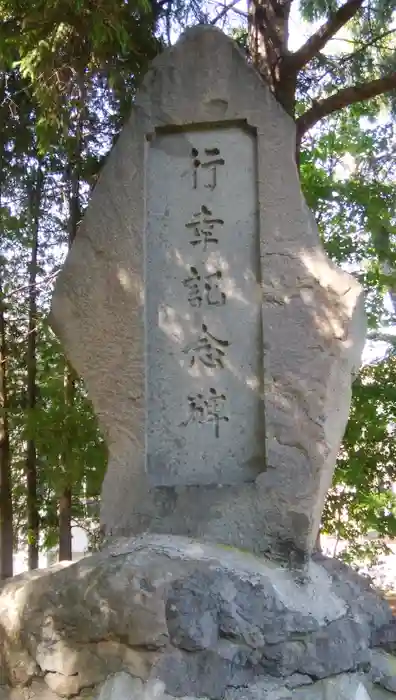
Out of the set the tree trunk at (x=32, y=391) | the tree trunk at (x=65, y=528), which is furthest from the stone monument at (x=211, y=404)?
the tree trunk at (x=32, y=391)

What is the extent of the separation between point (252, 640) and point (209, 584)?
22cm

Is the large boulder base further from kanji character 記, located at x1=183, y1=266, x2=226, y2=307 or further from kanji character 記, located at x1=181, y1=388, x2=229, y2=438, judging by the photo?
kanji character 記, located at x1=183, y1=266, x2=226, y2=307

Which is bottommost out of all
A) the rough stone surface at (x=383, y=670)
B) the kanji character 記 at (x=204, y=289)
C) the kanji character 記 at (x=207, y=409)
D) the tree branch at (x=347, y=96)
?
the rough stone surface at (x=383, y=670)

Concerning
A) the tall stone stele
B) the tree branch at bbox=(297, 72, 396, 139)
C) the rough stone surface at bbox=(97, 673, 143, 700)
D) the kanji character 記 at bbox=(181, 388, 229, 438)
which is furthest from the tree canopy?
the rough stone surface at bbox=(97, 673, 143, 700)

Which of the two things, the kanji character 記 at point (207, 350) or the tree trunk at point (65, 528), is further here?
the tree trunk at point (65, 528)

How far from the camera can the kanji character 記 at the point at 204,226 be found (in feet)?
9.94

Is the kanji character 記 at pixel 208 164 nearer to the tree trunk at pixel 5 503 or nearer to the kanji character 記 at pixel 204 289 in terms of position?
the kanji character 記 at pixel 204 289

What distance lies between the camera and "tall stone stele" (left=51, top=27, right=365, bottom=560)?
2729 millimetres

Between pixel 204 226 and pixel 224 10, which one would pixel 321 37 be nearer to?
pixel 224 10

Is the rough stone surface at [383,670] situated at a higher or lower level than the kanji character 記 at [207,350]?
lower

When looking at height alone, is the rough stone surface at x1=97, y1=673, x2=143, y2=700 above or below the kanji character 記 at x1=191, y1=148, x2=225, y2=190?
below

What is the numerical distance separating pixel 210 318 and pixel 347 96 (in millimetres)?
2792

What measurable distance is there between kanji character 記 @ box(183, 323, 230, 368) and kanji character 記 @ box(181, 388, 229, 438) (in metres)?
0.12

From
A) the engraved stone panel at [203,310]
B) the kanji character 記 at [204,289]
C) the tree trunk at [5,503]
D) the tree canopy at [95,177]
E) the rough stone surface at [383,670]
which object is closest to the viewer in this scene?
the rough stone surface at [383,670]
